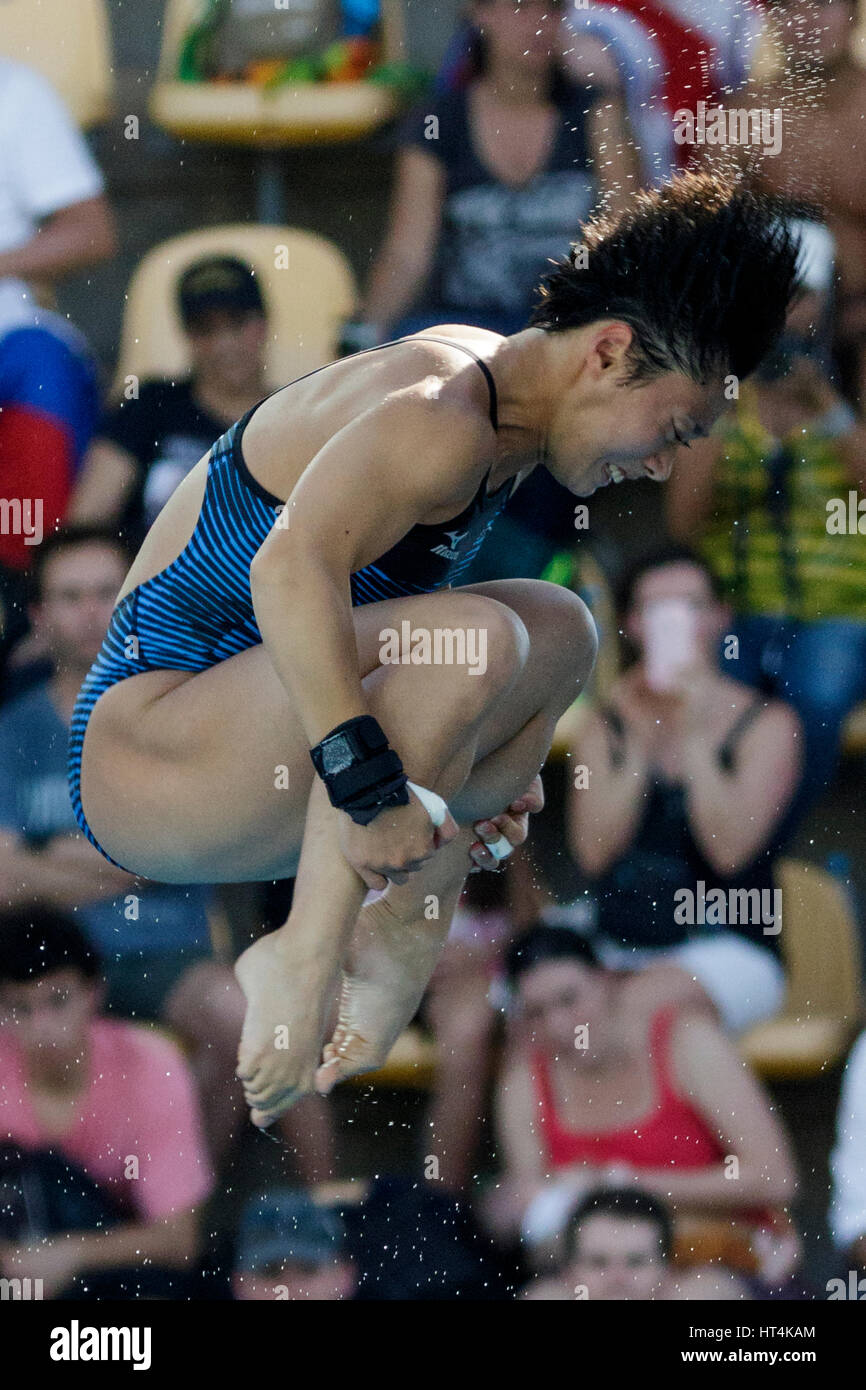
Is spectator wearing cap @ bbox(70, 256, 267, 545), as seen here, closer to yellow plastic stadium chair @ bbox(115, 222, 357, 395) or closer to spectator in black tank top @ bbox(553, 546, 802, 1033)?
yellow plastic stadium chair @ bbox(115, 222, 357, 395)

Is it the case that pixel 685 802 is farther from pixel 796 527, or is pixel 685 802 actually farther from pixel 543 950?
pixel 796 527

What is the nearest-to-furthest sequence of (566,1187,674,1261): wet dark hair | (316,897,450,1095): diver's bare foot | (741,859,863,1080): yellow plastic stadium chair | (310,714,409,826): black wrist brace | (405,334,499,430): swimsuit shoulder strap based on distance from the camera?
(310,714,409,826): black wrist brace, (405,334,499,430): swimsuit shoulder strap, (316,897,450,1095): diver's bare foot, (566,1187,674,1261): wet dark hair, (741,859,863,1080): yellow plastic stadium chair

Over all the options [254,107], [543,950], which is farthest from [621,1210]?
[254,107]

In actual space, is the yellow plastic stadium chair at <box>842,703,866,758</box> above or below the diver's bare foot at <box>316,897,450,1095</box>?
above

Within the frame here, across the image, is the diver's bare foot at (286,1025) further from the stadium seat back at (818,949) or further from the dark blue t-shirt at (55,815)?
the stadium seat back at (818,949)

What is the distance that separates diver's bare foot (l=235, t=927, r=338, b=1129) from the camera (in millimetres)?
1379

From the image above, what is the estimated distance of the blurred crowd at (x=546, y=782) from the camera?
2473 millimetres

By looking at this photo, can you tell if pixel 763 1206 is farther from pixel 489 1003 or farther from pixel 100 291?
pixel 100 291

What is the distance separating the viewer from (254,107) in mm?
2615

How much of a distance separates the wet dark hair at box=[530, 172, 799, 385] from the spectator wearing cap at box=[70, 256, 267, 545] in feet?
4.09

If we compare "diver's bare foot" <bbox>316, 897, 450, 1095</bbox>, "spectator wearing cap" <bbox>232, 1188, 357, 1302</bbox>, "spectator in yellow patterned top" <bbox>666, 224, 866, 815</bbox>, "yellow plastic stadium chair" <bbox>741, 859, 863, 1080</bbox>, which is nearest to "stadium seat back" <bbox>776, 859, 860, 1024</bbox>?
"yellow plastic stadium chair" <bbox>741, 859, 863, 1080</bbox>

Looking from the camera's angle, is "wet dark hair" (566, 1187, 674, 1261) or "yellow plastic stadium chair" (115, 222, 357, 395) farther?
"yellow plastic stadium chair" (115, 222, 357, 395)

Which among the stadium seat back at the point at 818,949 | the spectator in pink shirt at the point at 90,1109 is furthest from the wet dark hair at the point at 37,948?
the stadium seat back at the point at 818,949

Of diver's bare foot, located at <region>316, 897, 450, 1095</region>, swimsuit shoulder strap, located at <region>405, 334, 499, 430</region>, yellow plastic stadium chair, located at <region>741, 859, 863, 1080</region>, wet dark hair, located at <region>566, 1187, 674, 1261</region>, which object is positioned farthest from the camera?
yellow plastic stadium chair, located at <region>741, 859, 863, 1080</region>
